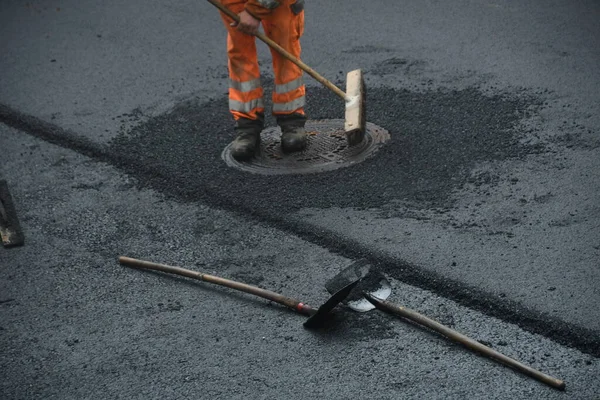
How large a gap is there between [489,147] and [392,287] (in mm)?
1688

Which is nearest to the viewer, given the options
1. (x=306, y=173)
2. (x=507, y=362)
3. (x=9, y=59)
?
(x=507, y=362)

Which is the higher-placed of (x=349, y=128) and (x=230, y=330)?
(x=349, y=128)

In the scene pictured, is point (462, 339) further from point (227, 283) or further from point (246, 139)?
point (246, 139)

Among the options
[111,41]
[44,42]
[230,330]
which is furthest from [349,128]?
[44,42]

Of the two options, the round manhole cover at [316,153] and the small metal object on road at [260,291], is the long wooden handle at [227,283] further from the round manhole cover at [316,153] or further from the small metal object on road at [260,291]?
the round manhole cover at [316,153]

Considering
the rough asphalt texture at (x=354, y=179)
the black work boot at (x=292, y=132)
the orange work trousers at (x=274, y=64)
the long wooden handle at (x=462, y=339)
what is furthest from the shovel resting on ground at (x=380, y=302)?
the orange work trousers at (x=274, y=64)

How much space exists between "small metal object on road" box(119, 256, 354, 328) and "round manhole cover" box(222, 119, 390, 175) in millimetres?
1219

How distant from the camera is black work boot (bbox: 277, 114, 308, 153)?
5656 millimetres

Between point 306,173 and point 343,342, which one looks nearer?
point 343,342

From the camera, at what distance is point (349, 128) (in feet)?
17.7

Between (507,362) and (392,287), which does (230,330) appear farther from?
(507,362)

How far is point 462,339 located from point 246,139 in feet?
8.14

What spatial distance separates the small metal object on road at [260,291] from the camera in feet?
12.7

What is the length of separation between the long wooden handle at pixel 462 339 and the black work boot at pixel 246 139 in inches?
73.7
